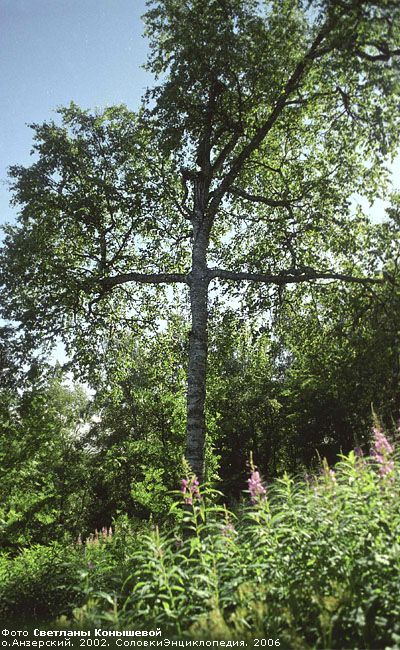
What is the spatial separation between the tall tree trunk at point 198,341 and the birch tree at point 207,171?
30 millimetres

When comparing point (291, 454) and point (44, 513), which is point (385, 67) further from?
point (291, 454)

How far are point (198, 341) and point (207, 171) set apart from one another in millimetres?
4913

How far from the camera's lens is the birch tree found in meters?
9.34

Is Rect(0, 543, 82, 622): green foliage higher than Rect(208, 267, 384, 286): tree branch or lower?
lower

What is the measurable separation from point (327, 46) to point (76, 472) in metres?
21.3

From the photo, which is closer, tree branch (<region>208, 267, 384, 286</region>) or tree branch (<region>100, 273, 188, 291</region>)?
tree branch (<region>208, 267, 384, 286</region>)

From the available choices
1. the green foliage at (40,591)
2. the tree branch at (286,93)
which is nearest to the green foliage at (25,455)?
the green foliage at (40,591)

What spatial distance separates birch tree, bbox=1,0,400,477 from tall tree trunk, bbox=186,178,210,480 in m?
0.03

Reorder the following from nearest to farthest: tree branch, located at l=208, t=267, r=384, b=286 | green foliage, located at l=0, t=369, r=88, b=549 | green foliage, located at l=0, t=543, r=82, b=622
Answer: green foliage, located at l=0, t=543, r=82, b=622, tree branch, located at l=208, t=267, r=384, b=286, green foliage, located at l=0, t=369, r=88, b=549

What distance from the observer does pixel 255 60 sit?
9.64 meters

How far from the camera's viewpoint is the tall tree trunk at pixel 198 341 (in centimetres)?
856

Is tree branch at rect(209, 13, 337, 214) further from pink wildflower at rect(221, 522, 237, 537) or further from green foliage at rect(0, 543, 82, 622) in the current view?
green foliage at rect(0, 543, 82, 622)

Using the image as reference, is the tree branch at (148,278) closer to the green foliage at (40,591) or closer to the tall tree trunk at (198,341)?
the tall tree trunk at (198,341)

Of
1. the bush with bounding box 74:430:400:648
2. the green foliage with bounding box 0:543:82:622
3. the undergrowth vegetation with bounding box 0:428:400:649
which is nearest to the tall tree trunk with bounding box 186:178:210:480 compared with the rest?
the green foliage with bounding box 0:543:82:622
